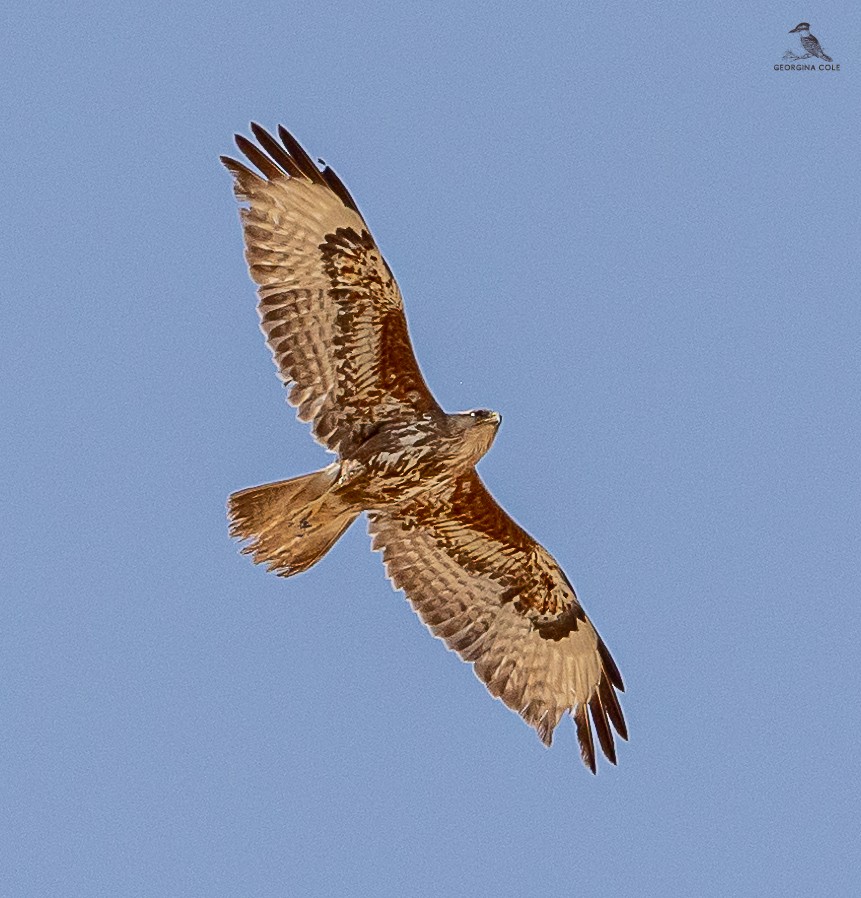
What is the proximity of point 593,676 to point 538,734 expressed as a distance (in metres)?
0.62

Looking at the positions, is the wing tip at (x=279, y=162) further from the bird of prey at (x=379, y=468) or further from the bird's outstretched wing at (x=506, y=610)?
the bird's outstretched wing at (x=506, y=610)

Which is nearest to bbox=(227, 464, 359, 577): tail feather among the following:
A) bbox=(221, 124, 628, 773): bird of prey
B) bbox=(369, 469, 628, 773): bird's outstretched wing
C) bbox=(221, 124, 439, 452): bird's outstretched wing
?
bbox=(221, 124, 628, 773): bird of prey

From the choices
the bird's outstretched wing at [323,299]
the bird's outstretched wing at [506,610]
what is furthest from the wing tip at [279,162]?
the bird's outstretched wing at [506,610]

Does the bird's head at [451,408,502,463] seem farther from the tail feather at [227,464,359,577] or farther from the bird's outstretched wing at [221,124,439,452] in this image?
the tail feather at [227,464,359,577]

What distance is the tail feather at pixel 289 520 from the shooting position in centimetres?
1289

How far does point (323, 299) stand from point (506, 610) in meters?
2.77

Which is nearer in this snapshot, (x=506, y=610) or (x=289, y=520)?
(x=289, y=520)

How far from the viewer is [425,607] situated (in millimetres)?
14273

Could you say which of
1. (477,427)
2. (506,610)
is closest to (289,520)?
(477,427)

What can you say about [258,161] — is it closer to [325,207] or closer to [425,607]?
[325,207]

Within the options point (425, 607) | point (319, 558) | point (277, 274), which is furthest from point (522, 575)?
point (277, 274)

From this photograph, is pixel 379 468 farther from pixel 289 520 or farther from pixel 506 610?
pixel 506 610

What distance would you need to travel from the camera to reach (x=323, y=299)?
1312 centimetres

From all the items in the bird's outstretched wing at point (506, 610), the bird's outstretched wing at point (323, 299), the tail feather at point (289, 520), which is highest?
the bird's outstretched wing at point (323, 299)
